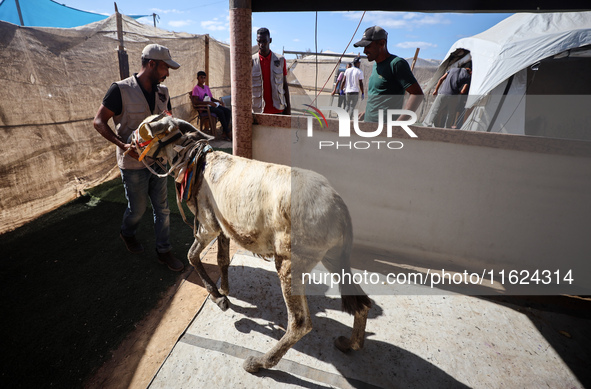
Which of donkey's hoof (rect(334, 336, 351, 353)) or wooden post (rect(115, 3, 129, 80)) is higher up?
wooden post (rect(115, 3, 129, 80))

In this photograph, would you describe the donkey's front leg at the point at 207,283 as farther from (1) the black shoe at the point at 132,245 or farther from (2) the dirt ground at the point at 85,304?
(1) the black shoe at the point at 132,245

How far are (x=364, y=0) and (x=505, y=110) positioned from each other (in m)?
5.15

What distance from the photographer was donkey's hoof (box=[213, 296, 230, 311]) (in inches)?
111

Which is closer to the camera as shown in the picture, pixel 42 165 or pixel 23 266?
pixel 23 266

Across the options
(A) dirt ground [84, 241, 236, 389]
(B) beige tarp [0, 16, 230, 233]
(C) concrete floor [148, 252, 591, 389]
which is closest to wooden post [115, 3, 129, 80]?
(B) beige tarp [0, 16, 230, 233]

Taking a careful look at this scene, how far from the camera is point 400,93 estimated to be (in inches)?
142

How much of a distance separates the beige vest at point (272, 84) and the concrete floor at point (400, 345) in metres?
3.43

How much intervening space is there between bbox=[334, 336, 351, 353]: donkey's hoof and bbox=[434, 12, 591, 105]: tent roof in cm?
593

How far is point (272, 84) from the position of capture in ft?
16.5

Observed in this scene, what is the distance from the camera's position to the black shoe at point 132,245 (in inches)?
139

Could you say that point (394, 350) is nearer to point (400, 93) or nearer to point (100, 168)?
point (400, 93)

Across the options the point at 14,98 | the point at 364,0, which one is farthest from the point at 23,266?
the point at 364,0

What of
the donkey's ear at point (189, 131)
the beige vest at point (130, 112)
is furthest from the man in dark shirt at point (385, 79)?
the beige vest at point (130, 112)

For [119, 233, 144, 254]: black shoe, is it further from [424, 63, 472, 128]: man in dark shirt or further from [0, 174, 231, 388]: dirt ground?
[424, 63, 472, 128]: man in dark shirt
